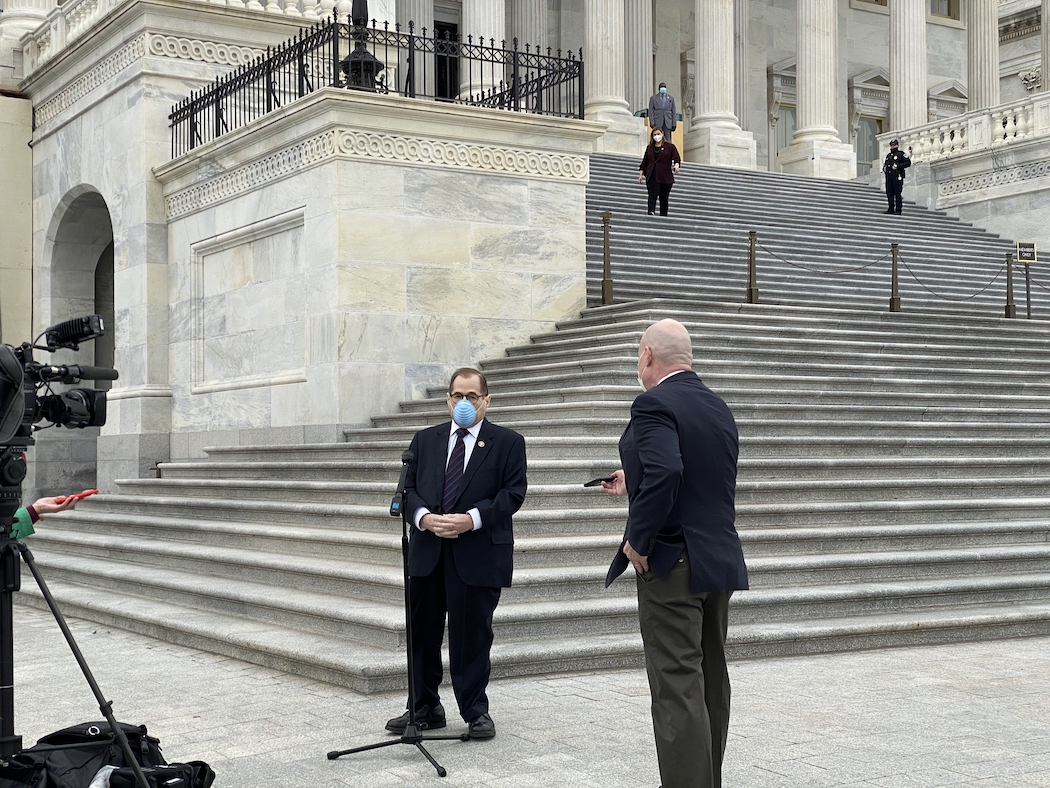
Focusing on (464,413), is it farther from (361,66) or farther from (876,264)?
(876,264)

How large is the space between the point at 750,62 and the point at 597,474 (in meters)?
34.9

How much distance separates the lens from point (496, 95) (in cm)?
1571

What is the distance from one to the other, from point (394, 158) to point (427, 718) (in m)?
8.79

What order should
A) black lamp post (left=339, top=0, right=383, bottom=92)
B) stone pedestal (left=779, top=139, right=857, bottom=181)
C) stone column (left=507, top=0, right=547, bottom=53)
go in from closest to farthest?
black lamp post (left=339, top=0, right=383, bottom=92), stone pedestal (left=779, top=139, right=857, bottom=181), stone column (left=507, top=0, right=547, bottom=53)

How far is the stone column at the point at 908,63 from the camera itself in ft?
115

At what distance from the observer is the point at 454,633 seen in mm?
7047

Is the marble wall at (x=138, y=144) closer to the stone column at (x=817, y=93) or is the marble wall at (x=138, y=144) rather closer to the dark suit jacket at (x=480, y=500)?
the dark suit jacket at (x=480, y=500)

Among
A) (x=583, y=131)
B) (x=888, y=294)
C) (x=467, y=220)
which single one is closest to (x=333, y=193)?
(x=467, y=220)

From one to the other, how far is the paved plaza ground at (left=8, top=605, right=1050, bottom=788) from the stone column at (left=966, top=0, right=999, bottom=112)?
32.4 meters

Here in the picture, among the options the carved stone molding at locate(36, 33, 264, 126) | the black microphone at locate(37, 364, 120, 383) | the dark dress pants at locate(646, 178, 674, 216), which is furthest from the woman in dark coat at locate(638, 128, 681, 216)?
the black microphone at locate(37, 364, 120, 383)

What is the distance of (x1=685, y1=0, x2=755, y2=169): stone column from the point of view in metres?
32.6

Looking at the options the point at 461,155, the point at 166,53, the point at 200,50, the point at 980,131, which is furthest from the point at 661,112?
the point at 461,155

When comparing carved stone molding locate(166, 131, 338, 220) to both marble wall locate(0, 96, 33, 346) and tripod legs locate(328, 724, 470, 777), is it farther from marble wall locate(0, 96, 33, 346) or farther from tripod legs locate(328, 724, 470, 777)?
tripod legs locate(328, 724, 470, 777)

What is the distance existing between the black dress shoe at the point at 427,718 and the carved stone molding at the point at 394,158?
857cm
